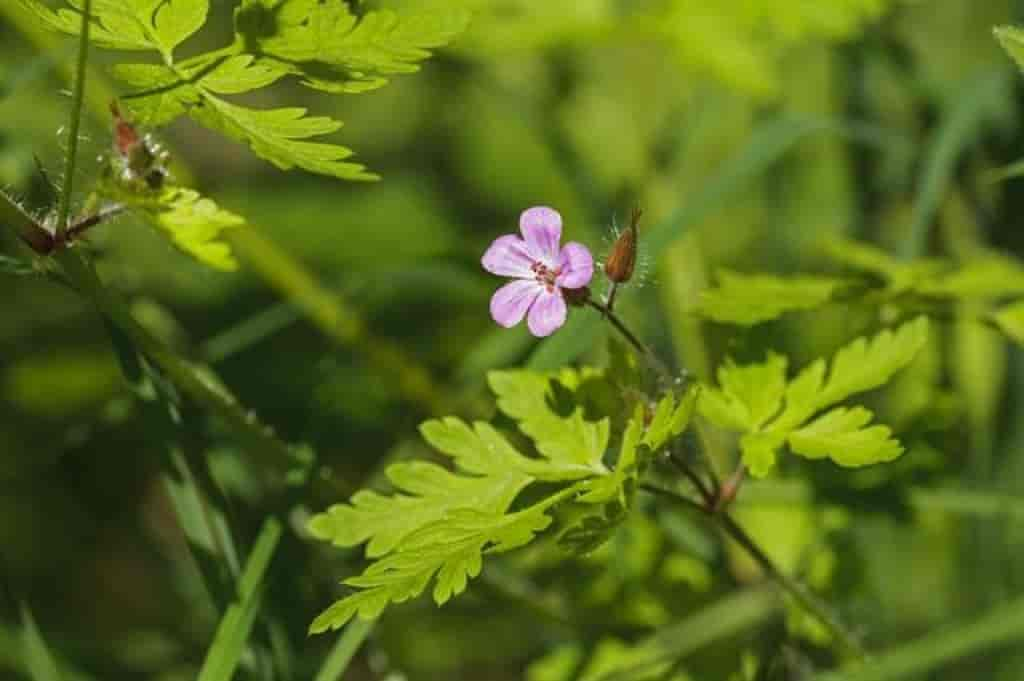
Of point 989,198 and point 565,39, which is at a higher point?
point 565,39

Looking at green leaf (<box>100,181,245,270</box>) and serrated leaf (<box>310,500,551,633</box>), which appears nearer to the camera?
serrated leaf (<box>310,500,551,633</box>)

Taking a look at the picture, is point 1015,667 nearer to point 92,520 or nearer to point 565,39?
point 565,39

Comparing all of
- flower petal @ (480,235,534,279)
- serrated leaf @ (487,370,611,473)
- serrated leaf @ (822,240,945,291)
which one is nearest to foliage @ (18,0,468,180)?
flower petal @ (480,235,534,279)

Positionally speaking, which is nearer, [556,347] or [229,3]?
[556,347]

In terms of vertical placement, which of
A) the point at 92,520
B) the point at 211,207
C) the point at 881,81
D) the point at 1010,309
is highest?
the point at 92,520

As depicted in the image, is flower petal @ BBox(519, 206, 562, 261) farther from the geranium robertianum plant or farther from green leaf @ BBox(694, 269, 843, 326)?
green leaf @ BBox(694, 269, 843, 326)

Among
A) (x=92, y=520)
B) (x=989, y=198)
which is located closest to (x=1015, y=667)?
(x=989, y=198)
